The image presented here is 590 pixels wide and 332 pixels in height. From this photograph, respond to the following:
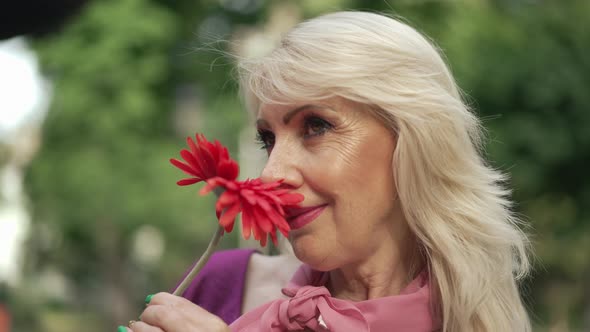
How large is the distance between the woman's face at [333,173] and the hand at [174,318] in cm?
33

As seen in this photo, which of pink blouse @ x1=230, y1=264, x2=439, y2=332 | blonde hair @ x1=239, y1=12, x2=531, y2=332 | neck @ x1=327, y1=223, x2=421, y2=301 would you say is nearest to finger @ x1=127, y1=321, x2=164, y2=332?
pink blouse @ x1=230, y1=264, x2=439, y2=332

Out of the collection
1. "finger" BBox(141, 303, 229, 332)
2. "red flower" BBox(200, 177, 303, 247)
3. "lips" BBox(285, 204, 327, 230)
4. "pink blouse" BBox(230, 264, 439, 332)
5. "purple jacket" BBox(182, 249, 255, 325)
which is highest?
"red flower" BBox(200, 177, 303, 247)

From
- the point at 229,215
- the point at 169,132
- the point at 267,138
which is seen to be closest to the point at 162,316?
the point at 229,215

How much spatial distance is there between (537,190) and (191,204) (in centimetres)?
601

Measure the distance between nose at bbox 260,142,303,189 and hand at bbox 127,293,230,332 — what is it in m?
0.42

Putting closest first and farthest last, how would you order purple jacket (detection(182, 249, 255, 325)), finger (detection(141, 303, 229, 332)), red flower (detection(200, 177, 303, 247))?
red flower (detection(200, 177, 303, 247)) → finger (detection(141, 303, 229, 332)) → purple jacket (detection(182, 249, 255, 325))

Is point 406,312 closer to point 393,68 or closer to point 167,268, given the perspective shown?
point 393,68

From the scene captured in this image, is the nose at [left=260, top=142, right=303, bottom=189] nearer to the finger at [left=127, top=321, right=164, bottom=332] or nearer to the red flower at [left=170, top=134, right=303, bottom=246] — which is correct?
the red flower at [left=170, top=134, right=303, bottom=246]

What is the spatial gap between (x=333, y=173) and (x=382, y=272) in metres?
0.41

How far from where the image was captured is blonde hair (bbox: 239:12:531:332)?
229cm

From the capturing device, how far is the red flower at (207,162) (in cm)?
203

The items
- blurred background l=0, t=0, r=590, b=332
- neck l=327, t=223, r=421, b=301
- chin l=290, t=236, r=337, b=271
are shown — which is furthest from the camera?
blurred background l=0, t=0, r=590, b=332

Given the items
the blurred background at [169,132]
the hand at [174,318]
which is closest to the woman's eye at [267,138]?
the hand at [174,318]

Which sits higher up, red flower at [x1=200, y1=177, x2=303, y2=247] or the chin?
red flower at [x1=200, y1=177, x2=303, y2=247]
